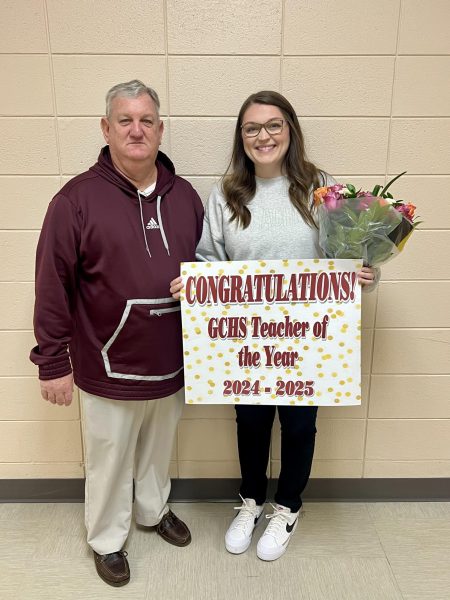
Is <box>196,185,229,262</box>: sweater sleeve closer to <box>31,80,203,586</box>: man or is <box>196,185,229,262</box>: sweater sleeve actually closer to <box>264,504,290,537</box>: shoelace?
<box>31,80,203,586</box>: man

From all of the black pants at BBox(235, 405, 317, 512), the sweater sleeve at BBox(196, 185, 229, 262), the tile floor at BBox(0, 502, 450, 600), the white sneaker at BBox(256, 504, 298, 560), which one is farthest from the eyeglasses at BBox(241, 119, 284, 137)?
the tile floor at BBox(0, 502, 450, 600)

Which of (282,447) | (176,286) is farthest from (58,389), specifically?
(282,447)

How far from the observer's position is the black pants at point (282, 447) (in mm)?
1802

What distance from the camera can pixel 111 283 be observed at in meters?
1.55

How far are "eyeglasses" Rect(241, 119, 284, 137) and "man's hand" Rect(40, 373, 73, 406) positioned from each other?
0.97m

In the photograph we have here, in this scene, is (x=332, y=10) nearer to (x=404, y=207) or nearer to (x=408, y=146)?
(x=408, y=146)

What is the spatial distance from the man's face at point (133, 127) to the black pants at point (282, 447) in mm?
942

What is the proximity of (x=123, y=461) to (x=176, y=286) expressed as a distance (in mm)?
647

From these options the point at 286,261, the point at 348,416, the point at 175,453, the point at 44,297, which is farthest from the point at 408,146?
the point at 175,453

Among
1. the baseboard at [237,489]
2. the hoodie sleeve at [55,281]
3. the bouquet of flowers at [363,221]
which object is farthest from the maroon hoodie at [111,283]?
the baseboard at [237,489]

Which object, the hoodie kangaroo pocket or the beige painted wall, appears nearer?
the hoodie kangaroo pocket

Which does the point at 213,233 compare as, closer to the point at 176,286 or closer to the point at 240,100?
the point at 176,286

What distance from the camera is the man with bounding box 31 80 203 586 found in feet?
4.98

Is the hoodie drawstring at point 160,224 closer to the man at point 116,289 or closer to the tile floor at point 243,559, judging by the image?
the man at point 116,289
